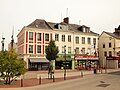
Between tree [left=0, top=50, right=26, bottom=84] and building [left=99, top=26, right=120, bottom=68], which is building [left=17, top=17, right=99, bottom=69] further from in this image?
tree [left=0, top=50, right=26, bottom=84]

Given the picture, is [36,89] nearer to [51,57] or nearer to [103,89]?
[103,89]

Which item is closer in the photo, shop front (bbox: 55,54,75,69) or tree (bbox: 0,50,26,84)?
tree (bbox: 0,50,26,84)

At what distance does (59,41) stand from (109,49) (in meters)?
15.9

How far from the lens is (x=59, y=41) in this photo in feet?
165

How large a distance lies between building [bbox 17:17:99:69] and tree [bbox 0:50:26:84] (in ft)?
74.2

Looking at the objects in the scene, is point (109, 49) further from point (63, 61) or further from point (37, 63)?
point (37, 63)

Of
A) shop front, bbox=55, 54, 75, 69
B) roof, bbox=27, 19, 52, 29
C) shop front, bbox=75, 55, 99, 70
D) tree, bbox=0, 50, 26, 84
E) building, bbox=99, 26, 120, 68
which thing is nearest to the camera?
tree, bbox=0, 50, 26, 84

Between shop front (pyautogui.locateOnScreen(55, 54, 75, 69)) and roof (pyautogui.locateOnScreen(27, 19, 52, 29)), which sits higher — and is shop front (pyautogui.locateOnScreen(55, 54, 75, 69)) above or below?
below

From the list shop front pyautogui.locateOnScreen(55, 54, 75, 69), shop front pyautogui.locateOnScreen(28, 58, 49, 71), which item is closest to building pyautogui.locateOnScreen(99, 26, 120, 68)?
shop front pyautogui.locateOnScreen(55, 54, 75, 69)

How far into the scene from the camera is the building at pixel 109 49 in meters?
56.8

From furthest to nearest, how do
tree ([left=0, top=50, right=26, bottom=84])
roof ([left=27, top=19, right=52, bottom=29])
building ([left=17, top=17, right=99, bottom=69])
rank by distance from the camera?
roof ([left=27, top=19, right=52, bottom=29]) < building ([left=17, top=17, right=99, bottom=69]) < tree ([left=0, top=50, right=26, bottom=84])

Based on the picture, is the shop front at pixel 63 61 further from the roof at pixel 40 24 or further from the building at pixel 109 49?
the building at pixel 109 49

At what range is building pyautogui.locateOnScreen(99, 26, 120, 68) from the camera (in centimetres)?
5678

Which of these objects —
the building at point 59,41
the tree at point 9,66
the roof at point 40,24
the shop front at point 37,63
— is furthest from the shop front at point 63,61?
the tree at point 9,66
